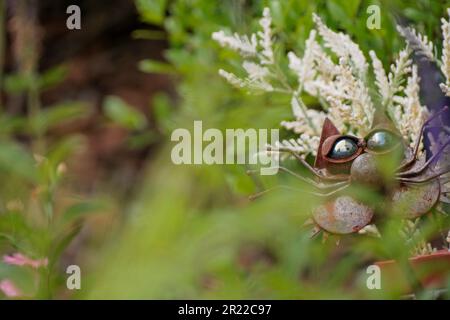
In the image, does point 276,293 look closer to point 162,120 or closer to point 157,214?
point 157,214

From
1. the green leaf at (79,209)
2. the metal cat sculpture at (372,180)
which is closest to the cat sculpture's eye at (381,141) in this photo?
the metal cat sculpture at (372,180)

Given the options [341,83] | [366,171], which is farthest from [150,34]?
[366,171]

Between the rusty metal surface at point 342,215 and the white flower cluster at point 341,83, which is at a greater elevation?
the white flower cluster at point 341,83

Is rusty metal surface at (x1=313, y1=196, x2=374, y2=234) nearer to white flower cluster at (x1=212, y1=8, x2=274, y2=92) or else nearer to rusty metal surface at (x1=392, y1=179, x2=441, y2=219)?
rusty metal surface at (x1=392, y1=179, x2=441, y2=219)

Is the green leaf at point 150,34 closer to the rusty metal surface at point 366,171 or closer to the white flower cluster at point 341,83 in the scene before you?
the white flower cluster at point 341,83

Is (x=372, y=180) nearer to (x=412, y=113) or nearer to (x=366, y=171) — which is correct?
(x=366, y=171)
